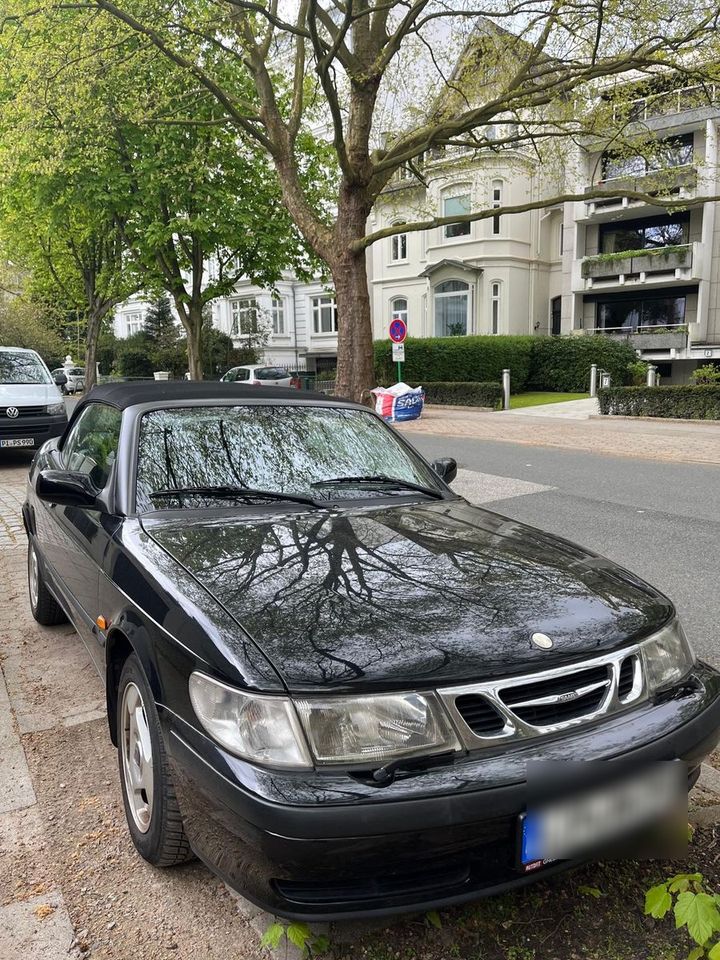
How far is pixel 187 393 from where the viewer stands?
378cm

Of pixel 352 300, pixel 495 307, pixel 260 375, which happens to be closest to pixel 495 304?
pixel 495 307

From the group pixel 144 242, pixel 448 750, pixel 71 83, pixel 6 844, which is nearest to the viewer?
pixel 448 750

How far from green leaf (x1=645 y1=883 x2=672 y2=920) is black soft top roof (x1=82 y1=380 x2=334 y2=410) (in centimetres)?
273

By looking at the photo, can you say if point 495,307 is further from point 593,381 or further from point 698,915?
point 698,915

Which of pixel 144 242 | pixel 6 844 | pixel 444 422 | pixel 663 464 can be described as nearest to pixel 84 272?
pixel 144 242

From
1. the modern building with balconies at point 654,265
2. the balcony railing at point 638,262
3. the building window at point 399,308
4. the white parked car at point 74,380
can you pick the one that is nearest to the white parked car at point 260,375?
the building window at point 399,308

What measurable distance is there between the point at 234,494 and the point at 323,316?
41.9 metres

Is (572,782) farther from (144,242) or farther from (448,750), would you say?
(144,242)

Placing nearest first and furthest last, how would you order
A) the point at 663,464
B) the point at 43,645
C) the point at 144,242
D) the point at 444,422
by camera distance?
the point at 43,645
the point at 663,464
the point at 144,242
the point at 444,422

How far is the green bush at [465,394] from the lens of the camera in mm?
24511

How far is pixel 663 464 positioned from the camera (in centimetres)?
1229

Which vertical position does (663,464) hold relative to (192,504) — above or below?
below

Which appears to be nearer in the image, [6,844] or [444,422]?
[6,844]

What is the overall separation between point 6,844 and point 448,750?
181 cm
